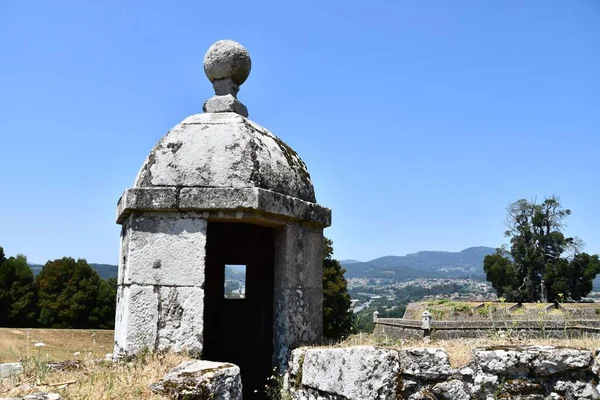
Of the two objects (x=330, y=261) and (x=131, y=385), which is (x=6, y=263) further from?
(x=131, y=385)

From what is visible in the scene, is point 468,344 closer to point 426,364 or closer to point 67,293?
point 426,364

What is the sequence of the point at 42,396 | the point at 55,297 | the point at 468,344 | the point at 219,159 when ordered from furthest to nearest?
1. the point at 55,297
2. the point at 219,159
3. the point at 468,344
4. the point at 42,396

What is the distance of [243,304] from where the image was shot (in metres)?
7.86

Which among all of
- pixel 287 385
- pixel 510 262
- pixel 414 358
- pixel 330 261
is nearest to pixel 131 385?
pixel 287 385

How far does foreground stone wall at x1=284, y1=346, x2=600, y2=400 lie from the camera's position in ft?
12.1

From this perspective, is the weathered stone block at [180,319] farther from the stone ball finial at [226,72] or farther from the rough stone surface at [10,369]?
the stone ball finial at [226,72]

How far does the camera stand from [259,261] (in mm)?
7363

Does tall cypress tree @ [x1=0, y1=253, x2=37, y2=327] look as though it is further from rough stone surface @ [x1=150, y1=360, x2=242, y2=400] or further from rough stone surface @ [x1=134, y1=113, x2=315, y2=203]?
rough stone surface @ [x1=150, y1=360, x2=242, y2=400]

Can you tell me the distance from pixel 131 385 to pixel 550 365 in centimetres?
289

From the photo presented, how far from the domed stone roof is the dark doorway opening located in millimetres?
1857

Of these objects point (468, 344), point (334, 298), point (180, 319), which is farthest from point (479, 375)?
point (334, 298)

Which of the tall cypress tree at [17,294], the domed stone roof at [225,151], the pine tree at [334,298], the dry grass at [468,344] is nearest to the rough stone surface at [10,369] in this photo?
the domed stone roof at [225,151]

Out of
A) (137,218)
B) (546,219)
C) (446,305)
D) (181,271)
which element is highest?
(546,219)

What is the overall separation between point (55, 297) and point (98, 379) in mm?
25428
